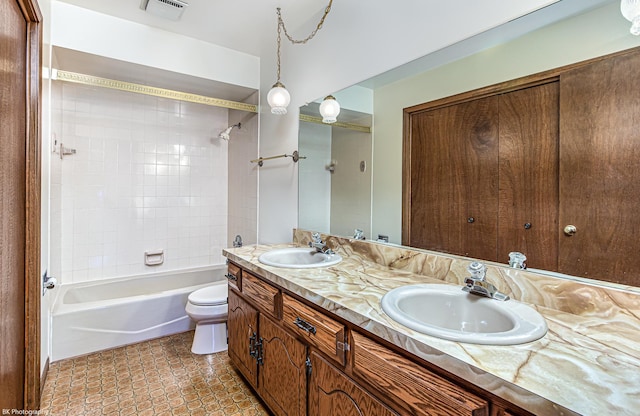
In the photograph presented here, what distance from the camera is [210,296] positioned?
7.79 ft

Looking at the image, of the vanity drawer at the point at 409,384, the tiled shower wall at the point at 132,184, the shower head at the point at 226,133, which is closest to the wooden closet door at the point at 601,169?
the vanity drawer at the point at 409,384

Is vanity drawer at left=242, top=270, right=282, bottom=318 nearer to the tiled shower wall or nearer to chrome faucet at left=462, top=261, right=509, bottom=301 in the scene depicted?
chrome faucet at left=462, top=261, right=509, bottom=301

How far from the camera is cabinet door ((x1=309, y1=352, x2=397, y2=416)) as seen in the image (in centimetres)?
94

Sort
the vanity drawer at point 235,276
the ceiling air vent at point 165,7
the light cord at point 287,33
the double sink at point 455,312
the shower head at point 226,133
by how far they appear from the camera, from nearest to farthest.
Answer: the double sink at point 455,312 → the vanity drawer at point 235,276 → the light cord at point 287,33 → the ceiling air vent at point 165,7 → the shower head at point 226,133

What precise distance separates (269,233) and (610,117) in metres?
2.32

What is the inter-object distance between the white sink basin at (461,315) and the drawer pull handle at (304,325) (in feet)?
1.07

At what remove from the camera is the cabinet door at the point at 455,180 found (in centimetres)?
126

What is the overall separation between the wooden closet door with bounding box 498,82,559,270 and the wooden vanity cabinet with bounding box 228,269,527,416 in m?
0.67

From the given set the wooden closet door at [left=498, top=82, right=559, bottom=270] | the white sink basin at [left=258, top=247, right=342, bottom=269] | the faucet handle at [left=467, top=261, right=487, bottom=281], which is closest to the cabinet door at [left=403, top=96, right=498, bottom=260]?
the wooden closet door at [left=498, top=82, right=559, bottom=270]

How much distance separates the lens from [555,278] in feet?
3.35

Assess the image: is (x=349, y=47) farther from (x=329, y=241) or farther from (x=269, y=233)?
(x=269, y=233)

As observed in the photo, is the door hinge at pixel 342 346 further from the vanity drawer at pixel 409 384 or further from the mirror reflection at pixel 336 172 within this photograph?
the mirror reflection at pixel 336 172

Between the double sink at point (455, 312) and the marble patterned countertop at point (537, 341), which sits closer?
the marble patterned countertop at point (537, 341)

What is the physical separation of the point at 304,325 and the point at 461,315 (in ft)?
1.94
